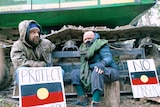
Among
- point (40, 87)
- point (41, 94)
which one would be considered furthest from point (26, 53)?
point (41, 94)

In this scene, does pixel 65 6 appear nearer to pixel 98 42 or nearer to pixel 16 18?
pixel 16 18

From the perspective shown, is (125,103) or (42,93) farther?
(125,103)

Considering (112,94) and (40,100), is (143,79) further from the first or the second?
(40,100)

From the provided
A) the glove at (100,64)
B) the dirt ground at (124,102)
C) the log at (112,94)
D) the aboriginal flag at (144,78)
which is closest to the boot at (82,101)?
the dirt ground at (124,102)

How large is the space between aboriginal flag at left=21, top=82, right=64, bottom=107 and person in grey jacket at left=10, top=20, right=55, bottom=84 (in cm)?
49

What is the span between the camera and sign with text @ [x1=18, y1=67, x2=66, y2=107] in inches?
163

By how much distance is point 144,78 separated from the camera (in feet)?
16.8

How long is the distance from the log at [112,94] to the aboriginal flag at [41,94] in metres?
0.77

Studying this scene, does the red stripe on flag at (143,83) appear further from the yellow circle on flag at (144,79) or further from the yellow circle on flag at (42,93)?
the yellow circle on flag at (42,93)

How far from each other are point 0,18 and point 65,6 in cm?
141

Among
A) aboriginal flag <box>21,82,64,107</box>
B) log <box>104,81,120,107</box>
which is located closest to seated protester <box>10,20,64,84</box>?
aboriginal flag <box>21,82,64,107</box>

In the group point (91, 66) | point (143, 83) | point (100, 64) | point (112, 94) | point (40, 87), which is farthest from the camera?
point (143, 83)

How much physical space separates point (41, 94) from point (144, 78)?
69.1 inches

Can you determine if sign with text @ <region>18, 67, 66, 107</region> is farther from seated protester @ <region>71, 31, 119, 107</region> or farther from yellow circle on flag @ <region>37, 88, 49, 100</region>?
seated protester @ <region>71, 31, 119, 107</region>
